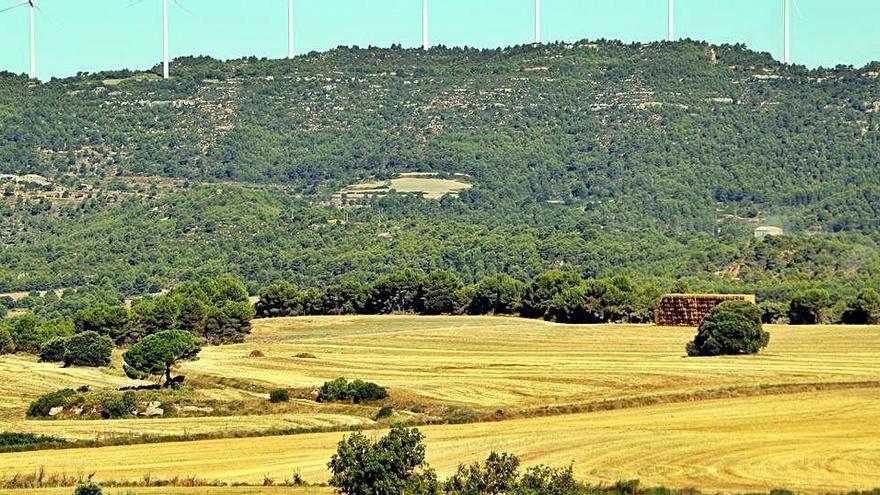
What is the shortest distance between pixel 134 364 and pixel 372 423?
27.2 metres

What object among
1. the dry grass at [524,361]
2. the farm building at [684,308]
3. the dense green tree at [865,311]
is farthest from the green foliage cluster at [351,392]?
the dense green tree at [865,311]

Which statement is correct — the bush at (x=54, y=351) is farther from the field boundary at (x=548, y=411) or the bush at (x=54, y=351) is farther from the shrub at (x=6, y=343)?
the field boundary at (x=548, y=411)

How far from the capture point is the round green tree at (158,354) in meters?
115

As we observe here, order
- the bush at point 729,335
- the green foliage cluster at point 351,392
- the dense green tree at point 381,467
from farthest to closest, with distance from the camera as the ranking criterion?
the bush at point 729,335 → the green foliage cluster at point 351,392 → the dense green tree at point 381,467

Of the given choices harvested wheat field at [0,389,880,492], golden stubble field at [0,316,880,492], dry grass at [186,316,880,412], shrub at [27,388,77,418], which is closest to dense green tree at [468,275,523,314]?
dry grass at [186,316,880,412]

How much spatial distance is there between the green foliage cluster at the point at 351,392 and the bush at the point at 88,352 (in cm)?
2618

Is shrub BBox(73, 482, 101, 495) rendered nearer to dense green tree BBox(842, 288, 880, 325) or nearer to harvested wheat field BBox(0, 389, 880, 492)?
harvested wheat field BBox(0, 389, 880, 492)

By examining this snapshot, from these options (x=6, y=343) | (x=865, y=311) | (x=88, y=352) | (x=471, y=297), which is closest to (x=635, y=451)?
(x=88, y=352)

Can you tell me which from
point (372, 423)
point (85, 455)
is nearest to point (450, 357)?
point (372, 423)

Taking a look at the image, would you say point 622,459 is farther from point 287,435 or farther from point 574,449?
point 287,435

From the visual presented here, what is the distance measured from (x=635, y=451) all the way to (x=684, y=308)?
75397 millimetres

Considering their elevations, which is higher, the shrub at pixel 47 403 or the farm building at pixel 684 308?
the farm building at pixel 684 308

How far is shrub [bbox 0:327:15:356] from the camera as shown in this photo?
476 feet

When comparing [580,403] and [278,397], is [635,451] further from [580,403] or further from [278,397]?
[278,397]
